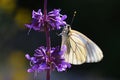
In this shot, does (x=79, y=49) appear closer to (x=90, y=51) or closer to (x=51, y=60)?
(x=90, y=51)

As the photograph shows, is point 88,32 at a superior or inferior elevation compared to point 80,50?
superior

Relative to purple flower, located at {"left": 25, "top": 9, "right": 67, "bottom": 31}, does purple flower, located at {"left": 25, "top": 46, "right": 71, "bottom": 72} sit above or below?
below

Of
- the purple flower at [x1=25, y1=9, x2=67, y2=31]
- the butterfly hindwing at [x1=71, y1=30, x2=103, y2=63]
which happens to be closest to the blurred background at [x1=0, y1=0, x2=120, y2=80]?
the butterfly hindwing at [x1=71, y1=30, x2=103, y2=63]

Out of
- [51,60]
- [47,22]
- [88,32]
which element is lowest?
[51,60]

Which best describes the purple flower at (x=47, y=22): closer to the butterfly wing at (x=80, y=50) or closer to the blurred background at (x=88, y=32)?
the butterfly wing at (x=80, y=50)

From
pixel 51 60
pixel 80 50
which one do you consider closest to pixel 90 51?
pixel 80 50

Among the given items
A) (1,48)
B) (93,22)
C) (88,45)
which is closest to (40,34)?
(93,22)

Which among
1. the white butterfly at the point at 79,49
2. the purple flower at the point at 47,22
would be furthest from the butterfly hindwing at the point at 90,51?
the purple flower at the point at 47,22

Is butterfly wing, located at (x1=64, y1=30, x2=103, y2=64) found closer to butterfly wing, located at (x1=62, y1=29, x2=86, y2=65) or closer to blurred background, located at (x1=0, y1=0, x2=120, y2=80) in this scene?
butterfly wing, located at (x1=62, y1=29, x2=86, y2=65)
